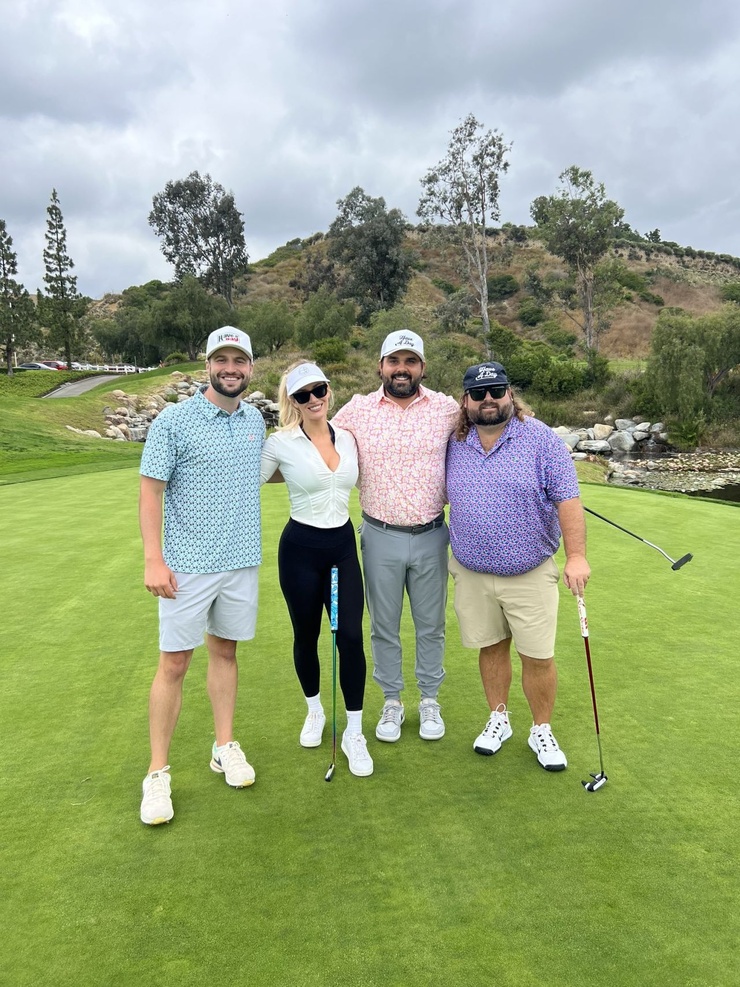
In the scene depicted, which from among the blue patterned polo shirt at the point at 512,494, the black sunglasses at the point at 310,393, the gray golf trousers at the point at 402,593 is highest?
the black sunglasses at the point at 310,393

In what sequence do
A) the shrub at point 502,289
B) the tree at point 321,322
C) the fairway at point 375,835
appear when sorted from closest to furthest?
the fairway at point 375,835 → the tree at point 321,322 → the shrub at point 502,289

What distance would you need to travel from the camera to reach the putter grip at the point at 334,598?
283 centimetres

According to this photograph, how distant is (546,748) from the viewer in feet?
8.98

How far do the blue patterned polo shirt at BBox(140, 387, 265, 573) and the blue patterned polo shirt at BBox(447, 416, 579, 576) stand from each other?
0.90 meters

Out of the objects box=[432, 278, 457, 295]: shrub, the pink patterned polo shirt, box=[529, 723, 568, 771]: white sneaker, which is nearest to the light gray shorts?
the pink patterned polo shirt

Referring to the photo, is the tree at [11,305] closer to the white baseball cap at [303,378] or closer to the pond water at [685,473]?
the pond water at [685,473]

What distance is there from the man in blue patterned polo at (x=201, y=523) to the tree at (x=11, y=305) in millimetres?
37503

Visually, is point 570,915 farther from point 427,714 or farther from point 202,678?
point 202,678

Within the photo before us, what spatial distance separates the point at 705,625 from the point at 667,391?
2282cm

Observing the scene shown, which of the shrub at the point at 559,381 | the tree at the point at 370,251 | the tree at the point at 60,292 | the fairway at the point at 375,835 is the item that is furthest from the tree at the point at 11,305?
the fairway at the point at 375,835

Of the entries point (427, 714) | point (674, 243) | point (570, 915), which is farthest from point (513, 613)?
point (674, 243)

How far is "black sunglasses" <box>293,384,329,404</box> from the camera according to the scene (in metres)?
2.78

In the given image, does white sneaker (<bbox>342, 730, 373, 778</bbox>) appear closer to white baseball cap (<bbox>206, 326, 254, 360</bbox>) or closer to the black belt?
the black belt

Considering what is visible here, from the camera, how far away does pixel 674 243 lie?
249 ft
